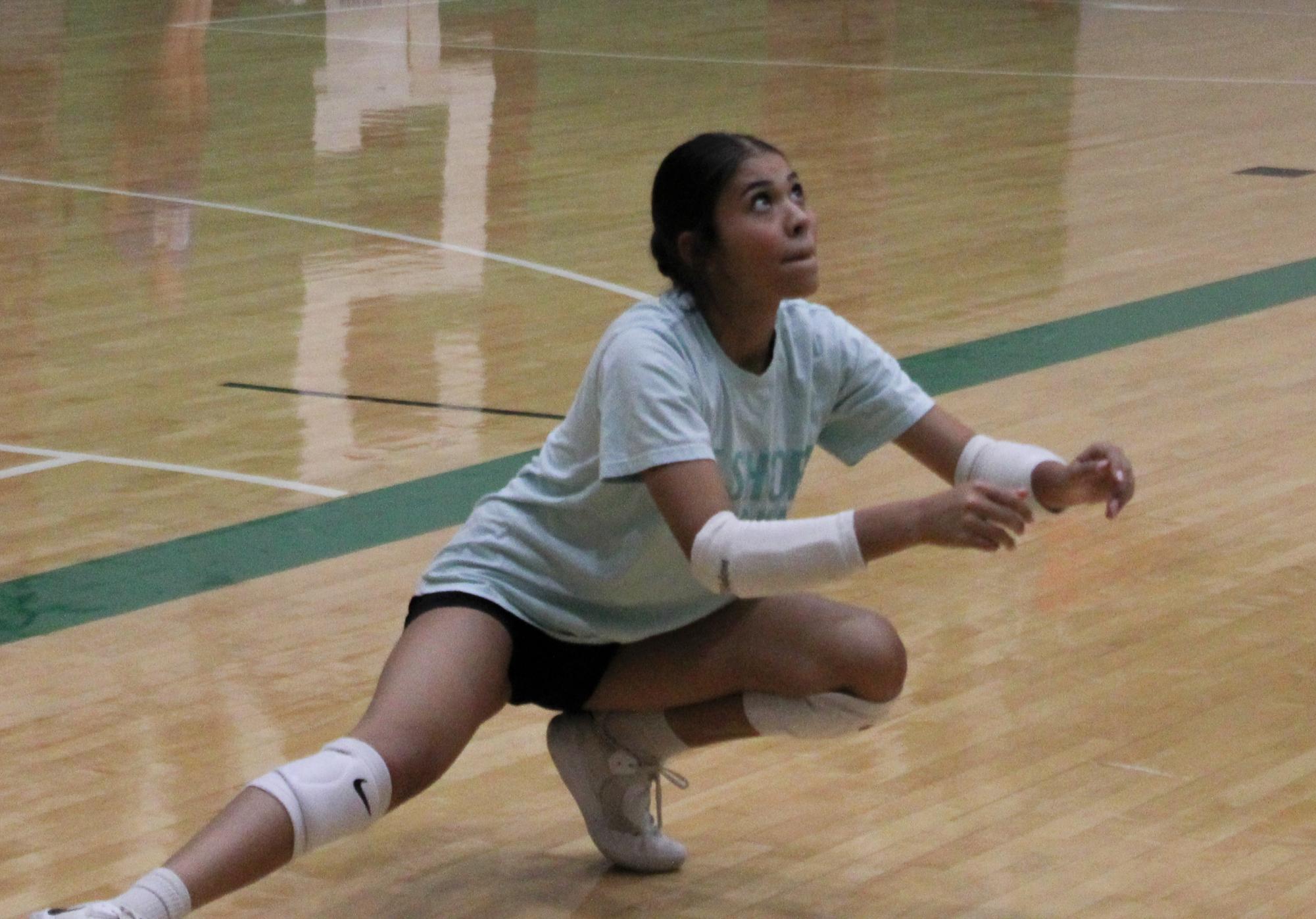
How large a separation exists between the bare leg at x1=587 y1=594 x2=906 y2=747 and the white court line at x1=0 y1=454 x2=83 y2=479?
2.22 metres

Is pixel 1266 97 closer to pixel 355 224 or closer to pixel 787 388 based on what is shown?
pixel 355 224

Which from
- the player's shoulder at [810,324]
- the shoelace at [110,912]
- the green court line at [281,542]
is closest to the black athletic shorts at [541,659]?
the player's shoulder at [810,324]

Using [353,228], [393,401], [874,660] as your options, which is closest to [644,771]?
[874,660]

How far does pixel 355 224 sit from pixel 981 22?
7.46 m

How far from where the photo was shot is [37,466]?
179 inches

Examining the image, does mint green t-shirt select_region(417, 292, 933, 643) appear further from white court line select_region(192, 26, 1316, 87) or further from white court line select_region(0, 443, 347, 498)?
white court line select_region(192, 26, 1316, 87)

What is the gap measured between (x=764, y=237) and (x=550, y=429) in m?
2.45

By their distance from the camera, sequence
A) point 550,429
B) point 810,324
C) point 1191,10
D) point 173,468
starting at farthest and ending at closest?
1. point 1191,10
2. point 550,429
3. point 173,468
4. point 810,324

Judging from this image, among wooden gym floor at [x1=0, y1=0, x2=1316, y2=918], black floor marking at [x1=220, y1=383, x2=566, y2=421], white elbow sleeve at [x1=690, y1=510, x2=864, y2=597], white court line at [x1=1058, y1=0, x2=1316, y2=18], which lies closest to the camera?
white elbow sleeve at [x1=690, y1=510, x2=864, y2=597]

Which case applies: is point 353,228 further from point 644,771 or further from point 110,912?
point 110,912

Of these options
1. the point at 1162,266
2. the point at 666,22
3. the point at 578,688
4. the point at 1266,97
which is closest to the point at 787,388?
the point at 578,688

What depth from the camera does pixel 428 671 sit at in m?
2.45

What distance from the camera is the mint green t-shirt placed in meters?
2.48

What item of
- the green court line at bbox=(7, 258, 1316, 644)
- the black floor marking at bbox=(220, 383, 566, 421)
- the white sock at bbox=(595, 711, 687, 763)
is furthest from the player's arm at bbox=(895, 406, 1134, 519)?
the black floor marking at bbox=(220, 383, 566, 421)
